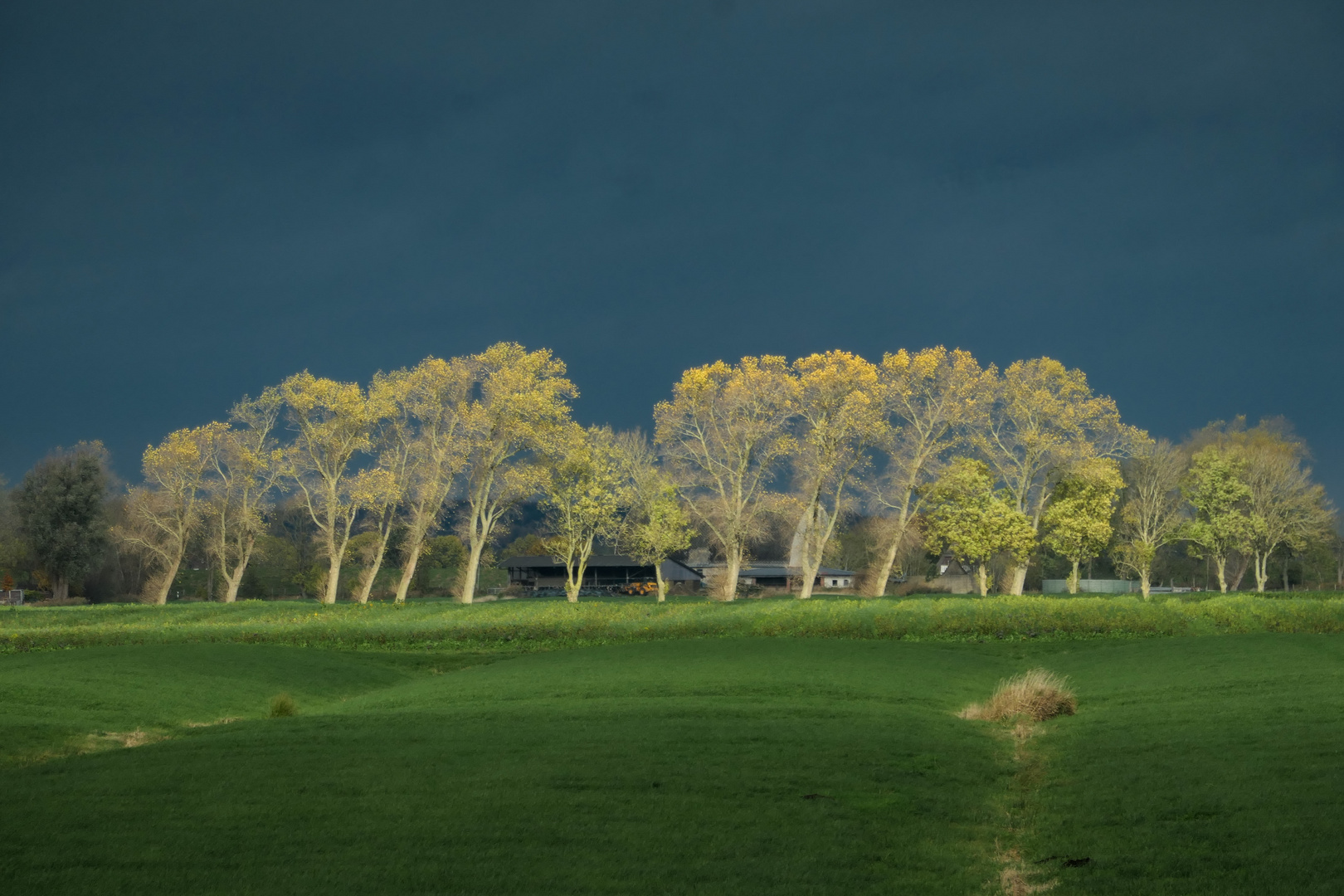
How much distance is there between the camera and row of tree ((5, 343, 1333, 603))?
56.8 m

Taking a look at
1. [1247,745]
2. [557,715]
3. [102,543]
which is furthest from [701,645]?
[102,543]

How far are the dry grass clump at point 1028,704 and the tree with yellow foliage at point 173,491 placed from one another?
189 ft

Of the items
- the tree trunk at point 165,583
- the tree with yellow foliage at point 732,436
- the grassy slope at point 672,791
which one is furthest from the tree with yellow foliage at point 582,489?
the grassy slope at point 672,791

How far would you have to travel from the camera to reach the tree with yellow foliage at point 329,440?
5834 centimetres

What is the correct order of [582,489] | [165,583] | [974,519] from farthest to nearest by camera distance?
[165,583] < [582,489] < [974,519]

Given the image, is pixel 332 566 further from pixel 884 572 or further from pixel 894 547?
pixel 894 547

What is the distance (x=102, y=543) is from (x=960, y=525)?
219 ft

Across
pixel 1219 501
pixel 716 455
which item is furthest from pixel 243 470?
pixel 1219 501

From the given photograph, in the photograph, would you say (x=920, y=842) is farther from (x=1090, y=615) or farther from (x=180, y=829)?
(x=1090, y=615)

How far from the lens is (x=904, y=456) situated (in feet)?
191

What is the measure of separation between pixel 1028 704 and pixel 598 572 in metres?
90.6

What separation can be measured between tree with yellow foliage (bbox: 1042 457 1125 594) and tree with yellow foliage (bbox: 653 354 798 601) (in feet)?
57.9

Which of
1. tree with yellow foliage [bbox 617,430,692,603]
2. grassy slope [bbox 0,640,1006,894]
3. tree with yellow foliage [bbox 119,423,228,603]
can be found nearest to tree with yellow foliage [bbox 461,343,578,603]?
tree with yellow foliage [bbox 617,430,692,603]

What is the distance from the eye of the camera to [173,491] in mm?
64188
